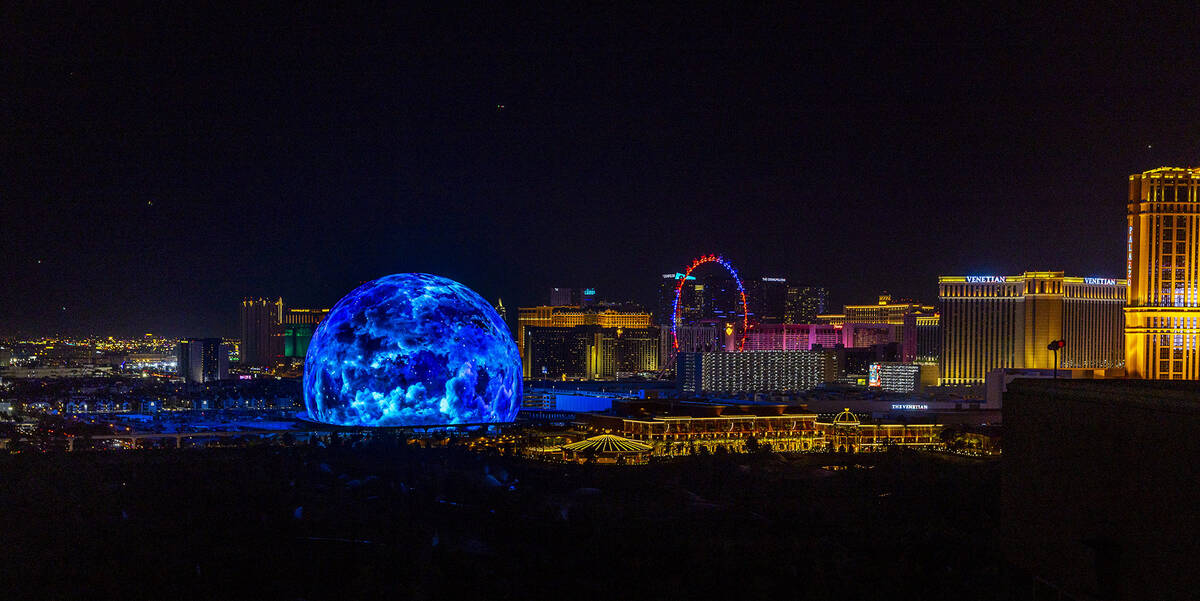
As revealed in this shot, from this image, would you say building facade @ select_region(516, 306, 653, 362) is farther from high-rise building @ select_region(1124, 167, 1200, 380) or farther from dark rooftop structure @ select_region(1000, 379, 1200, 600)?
dark rooftop structure @ select_region(1000, 379, 1200, 600)

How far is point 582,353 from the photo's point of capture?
14225 cm

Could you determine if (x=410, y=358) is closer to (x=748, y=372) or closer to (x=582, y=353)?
(x=748, y=372)

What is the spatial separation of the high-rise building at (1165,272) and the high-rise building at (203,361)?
84524 millimetres

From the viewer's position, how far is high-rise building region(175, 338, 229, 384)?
112062mm

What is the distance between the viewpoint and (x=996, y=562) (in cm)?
2048

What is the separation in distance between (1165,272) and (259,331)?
12544 cm

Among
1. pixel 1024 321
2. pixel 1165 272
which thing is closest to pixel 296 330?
pixel 1024 321

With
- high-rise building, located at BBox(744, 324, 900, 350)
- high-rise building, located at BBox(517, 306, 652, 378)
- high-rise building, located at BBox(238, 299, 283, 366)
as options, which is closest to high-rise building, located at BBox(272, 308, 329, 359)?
high-rise building, located at BBox(238, 299, 283, 366)

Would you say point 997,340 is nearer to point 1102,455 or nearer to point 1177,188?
point 1177,188

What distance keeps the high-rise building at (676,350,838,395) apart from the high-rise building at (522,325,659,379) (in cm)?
3365

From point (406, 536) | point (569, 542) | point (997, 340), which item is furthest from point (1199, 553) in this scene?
point (997, 340)

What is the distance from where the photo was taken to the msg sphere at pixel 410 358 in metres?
30.7

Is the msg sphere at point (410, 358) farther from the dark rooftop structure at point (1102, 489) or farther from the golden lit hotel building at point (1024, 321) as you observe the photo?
the golden lit hotel building at point (1024, 321)

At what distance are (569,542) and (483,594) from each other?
4.13 metres
